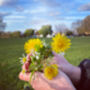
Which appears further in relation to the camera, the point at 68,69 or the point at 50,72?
the point at 68,69

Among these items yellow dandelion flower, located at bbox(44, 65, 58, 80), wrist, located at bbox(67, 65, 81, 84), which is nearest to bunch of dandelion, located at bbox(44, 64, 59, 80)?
yellow dandelion flower, located at bbox(44, 65, 58, 80)

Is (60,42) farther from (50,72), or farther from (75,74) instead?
(75,74)

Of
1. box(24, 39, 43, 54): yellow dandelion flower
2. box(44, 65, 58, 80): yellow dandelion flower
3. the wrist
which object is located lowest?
the wrist

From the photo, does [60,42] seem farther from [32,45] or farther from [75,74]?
[75,74]

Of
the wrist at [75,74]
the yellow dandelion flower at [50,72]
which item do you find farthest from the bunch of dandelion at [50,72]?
the wrist at [75,74]

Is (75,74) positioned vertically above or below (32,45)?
below

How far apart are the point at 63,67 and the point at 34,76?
0.11 metres

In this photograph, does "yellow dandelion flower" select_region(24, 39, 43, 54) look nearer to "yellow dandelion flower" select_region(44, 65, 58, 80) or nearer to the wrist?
"yellow dandelion flower" select_region(44, 65, 58, 80)

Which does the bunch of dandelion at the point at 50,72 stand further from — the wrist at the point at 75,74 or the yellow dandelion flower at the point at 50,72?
the wrist at the point at 75,74

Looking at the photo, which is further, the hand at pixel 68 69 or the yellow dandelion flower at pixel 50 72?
the hand at pixel 68 69

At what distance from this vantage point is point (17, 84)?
1461mm

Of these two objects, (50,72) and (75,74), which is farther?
(75,74)

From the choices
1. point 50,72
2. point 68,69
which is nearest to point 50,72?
point 50,72

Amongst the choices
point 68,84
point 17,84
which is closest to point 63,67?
point 68,84
